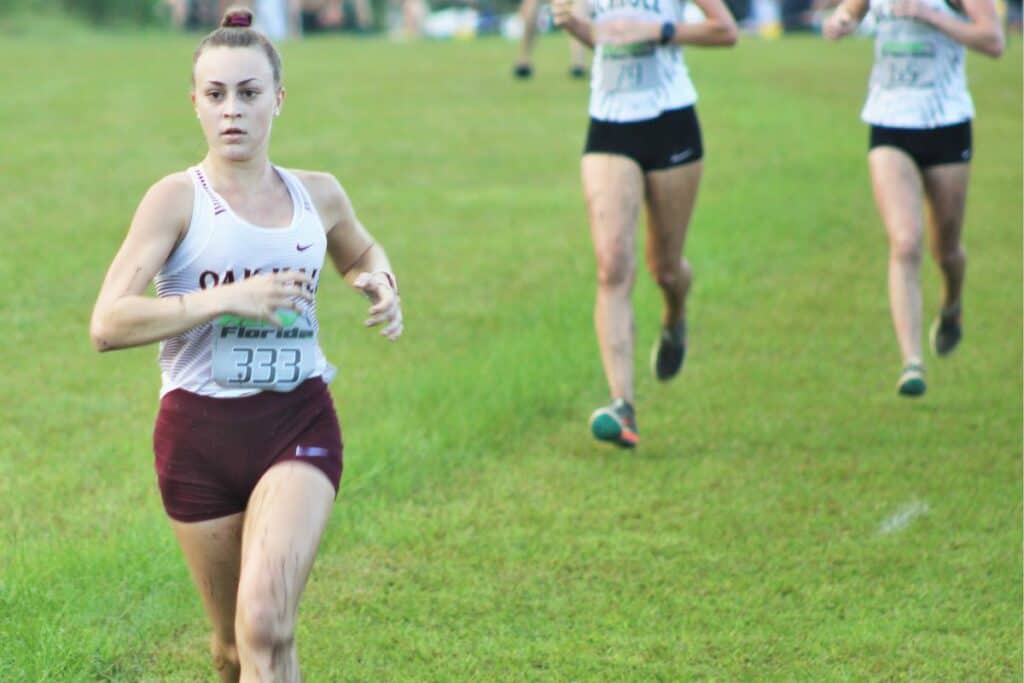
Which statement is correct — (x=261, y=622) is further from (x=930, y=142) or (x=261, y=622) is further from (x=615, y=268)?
(x=930, y=142)

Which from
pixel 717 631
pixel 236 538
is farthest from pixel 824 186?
pixel 236 538

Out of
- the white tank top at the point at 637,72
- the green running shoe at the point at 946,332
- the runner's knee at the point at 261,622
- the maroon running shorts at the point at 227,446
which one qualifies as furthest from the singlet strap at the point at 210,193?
the green running shoe at the point at 946,332

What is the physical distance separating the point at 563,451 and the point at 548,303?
3.36 meters

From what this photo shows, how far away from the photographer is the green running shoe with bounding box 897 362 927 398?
8.53 m

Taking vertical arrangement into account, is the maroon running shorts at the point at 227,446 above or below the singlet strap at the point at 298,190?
below

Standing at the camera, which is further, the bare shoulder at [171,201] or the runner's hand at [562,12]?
the runner's hand at [562,12]

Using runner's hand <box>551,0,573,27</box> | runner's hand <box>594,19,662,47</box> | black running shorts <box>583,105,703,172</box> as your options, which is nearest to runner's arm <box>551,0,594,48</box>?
runner's hand <box>551,0,573,27</box>

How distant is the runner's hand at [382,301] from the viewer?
14.2 feet

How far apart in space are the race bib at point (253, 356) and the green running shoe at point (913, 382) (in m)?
4.89

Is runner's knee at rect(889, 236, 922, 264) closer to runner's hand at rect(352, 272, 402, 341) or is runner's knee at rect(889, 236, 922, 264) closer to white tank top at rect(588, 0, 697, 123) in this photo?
white tank top at rect(588, 0, 697, 123)

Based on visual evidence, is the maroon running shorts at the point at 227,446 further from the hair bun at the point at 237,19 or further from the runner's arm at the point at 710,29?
the runner's arm at the point at 710,29

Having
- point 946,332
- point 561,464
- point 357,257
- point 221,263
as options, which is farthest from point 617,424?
point 221,263

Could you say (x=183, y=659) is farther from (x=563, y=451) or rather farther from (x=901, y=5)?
(x=901, y=5)

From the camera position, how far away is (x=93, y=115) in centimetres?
2042
